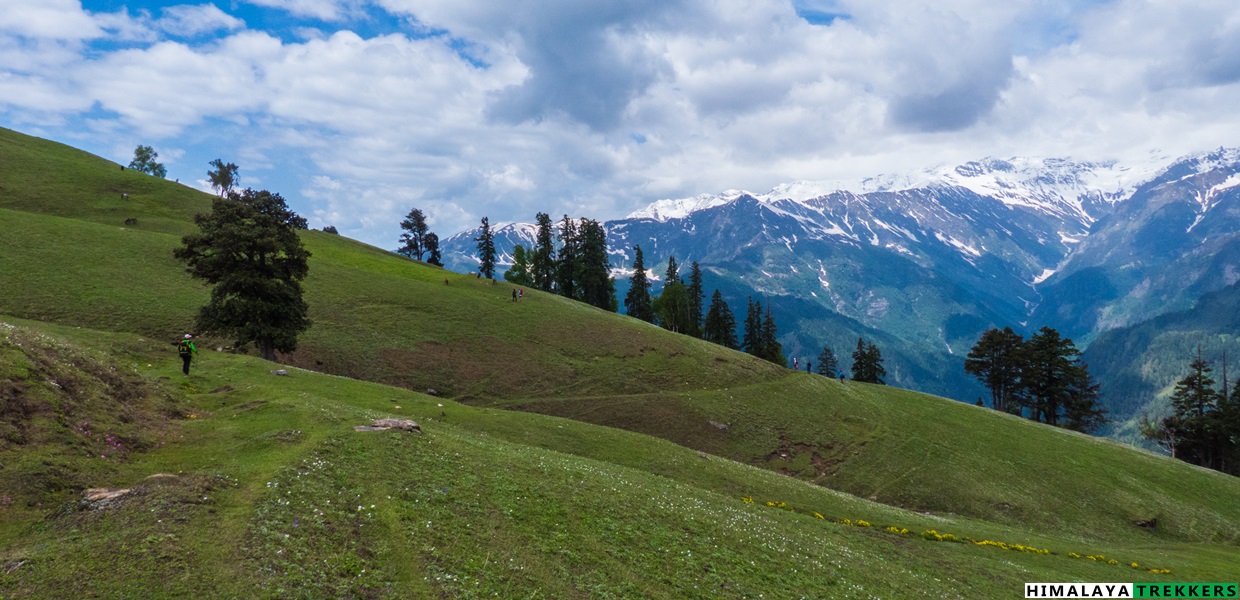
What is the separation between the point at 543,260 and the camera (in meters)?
118

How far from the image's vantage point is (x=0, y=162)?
287ft

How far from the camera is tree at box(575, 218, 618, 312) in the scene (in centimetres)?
11600

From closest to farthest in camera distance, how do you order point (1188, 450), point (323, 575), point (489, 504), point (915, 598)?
point (323, 575)
point (489, 504)
point (915, 598)
point (1188, 450)

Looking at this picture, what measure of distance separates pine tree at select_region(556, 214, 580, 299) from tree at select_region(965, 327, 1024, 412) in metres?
73.2

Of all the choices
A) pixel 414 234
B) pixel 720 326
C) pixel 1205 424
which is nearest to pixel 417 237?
pixel 414 234

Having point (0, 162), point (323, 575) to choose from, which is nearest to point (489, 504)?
point (323, 575)

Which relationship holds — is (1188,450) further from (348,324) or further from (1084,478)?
(348,324)

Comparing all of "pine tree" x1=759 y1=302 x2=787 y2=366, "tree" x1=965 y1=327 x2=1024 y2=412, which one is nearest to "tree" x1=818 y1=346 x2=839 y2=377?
"pine tree" x1=759 y1=302 x2=787 y2=366

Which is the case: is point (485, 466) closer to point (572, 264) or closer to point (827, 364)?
point (572, 264)

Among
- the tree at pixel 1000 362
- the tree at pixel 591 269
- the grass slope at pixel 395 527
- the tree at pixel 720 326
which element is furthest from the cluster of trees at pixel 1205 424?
the tree at pixel 591 269

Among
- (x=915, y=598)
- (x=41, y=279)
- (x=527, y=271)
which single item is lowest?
(x=915, y=598)

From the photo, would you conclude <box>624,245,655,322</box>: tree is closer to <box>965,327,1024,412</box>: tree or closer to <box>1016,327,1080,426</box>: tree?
<box>965,327,1024,412</box>: tree

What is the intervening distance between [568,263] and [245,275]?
75567 millimetres

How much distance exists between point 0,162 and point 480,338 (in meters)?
84.5
